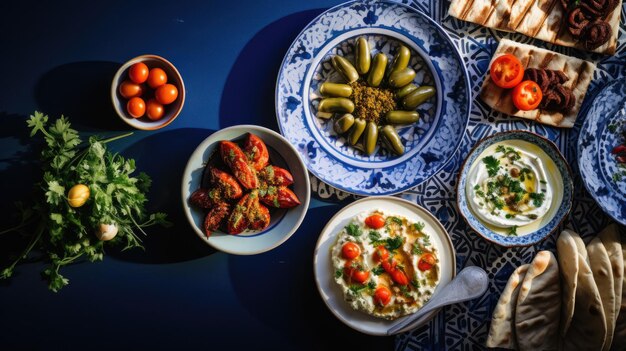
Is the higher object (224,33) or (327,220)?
(224,33)

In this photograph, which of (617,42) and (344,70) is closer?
(344,70)

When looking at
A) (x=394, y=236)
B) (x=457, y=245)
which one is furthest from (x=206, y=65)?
(x=457, y=245)

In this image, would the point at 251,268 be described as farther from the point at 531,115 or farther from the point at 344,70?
the point at 531,115

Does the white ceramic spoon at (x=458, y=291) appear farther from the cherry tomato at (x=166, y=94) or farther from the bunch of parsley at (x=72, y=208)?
the cherry tomato at (x=166, y=94)

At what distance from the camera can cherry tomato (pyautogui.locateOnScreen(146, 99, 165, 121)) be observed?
3.56 metres

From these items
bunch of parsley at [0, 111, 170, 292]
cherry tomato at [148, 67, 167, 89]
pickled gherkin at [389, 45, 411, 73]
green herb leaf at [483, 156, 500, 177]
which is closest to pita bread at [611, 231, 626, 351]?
green herb leaf at [483, 156, 500, 177]

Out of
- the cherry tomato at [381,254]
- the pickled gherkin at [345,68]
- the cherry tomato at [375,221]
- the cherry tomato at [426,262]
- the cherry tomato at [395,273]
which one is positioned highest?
the pickled gherkin at [345,68]

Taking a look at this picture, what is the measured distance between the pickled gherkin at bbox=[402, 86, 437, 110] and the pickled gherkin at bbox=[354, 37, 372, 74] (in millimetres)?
360

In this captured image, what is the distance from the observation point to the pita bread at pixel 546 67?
12.7ft

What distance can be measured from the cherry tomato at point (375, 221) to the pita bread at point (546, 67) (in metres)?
1.20

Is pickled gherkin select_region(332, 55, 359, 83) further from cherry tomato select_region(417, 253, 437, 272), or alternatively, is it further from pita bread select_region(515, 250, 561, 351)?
pita bread select_region(515, 250, 561, 351)

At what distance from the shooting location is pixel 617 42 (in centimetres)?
406

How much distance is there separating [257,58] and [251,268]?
1.53 meters

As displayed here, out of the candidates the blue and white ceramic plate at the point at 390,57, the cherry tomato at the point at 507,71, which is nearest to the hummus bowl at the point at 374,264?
the blue and white ceramic plate at the point at 390,57
